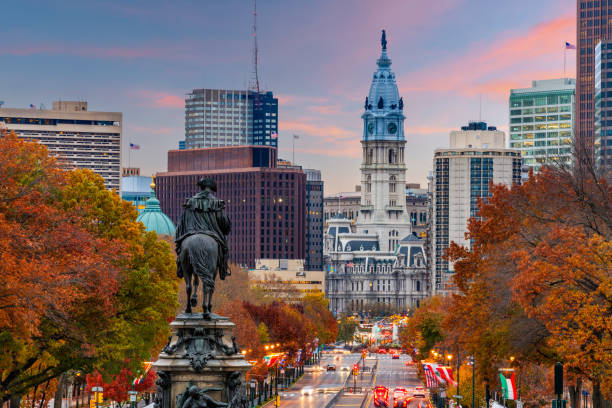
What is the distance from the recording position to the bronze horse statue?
33188 millimetres

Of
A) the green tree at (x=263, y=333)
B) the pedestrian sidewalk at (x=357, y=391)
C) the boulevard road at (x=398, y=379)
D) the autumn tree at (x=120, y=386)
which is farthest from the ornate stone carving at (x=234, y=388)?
the green tree at (x=263, y=333)

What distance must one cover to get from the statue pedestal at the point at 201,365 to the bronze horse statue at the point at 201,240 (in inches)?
34.4

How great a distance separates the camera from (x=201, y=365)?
32.0 metres

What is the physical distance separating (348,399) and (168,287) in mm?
58968

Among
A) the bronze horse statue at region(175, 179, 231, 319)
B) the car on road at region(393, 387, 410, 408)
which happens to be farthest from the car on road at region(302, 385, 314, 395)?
the bronze horse statue at region(175, 179, 231, 319)

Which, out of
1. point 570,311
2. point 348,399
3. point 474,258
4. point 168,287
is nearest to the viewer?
point 570,311

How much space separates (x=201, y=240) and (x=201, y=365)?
3261 millimetres

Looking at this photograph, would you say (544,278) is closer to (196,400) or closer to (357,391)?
(196,400)

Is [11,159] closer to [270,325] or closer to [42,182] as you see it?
[42,182]

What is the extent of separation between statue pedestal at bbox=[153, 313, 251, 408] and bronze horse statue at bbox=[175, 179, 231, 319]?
2.87 ft

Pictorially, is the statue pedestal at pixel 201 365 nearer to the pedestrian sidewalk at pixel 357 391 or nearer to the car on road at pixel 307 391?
the pedestrian sidewalk at pixel 357 391

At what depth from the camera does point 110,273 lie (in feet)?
187

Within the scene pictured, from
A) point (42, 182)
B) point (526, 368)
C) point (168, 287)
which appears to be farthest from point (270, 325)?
point (42, 182)

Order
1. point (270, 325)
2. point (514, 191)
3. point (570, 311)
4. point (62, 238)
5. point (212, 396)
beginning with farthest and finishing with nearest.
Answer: point (270, 325) < point (514, 191) < point (570, 311) < point (62, 238) < point (212, 396)
